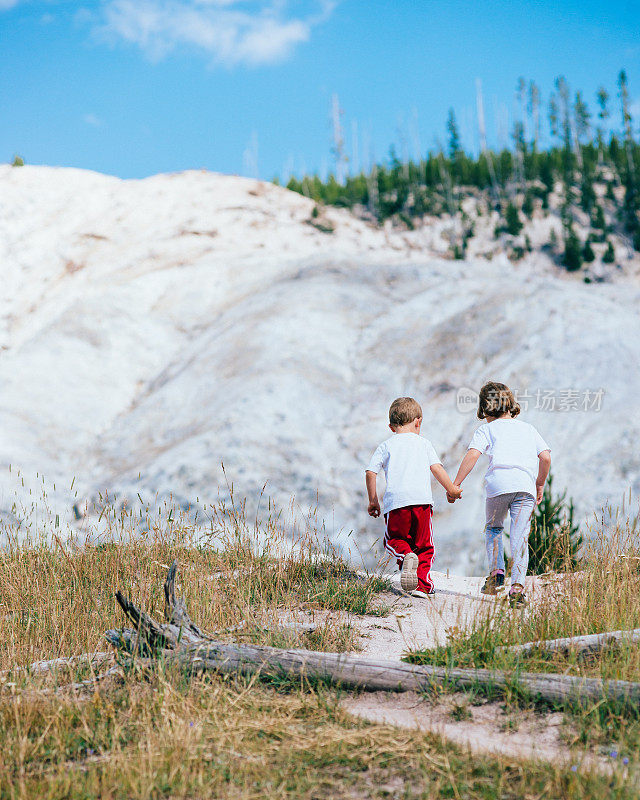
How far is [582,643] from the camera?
145 inches

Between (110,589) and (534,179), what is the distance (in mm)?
55357

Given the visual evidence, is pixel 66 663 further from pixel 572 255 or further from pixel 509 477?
pixel 572 255

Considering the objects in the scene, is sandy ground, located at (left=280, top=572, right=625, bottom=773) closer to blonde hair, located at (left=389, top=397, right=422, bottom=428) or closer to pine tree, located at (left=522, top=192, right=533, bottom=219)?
blonde hair, located at (left=389, top=397, right=422, bottom=428)

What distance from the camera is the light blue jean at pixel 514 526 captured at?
5.32m

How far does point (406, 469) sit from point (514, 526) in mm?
984

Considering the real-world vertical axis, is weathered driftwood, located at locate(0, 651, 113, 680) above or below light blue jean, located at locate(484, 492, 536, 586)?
below

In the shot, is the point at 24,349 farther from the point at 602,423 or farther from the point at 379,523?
the point at 602,423

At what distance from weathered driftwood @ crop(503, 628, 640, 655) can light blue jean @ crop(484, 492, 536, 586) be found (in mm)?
1499

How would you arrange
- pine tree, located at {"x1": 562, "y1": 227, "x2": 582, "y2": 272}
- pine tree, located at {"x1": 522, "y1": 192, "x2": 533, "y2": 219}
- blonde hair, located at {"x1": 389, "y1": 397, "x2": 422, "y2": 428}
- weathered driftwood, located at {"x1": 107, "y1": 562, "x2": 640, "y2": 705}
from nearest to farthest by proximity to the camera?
1. weathered driftwood, located at {"x1": 107, "y1": 562, "x2": 640, "y2": 705}
2. blonde hair, located at {"x1": 389, "y1": 397, "x2": 422, "y2": 428}
3. pine tree, located at {"x1": 562, "y1": 227, "x2": 582, "y2": 272}
4. pine tree, located at {"x1": 522, "y1": 192, "x2": 533, "y2": 219}

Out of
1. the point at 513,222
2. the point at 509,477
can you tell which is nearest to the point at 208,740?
the point at 509,477

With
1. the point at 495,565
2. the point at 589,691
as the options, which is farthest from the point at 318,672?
the point at 495,565

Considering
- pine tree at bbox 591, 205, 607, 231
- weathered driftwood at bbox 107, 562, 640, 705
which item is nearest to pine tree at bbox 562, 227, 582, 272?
pine tree at bbox 591, 205, 607, 231

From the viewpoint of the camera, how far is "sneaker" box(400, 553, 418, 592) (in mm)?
5594

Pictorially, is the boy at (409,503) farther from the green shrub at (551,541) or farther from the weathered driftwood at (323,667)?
the weathered driftwood at (323,667)
